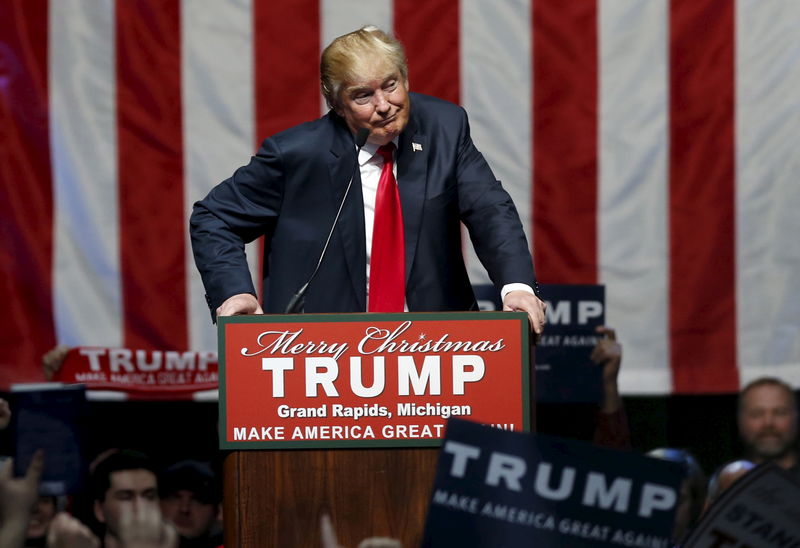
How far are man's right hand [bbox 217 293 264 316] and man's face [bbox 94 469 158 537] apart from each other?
1416 mm

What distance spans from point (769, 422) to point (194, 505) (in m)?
1.55

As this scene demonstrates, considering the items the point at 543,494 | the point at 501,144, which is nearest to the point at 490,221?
the point at 543,494

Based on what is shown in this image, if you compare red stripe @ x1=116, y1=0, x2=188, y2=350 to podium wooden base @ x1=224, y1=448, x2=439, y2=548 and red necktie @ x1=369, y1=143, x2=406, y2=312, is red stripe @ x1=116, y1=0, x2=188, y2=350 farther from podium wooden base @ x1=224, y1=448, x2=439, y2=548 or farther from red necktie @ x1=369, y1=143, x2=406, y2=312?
podium wooden base @ x1=224, y1=448, x2=439, y2=548

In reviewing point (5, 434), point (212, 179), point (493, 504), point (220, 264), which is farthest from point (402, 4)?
point (493, 504)

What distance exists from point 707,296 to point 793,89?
0.69 m

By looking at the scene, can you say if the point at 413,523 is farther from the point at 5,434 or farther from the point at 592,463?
the point at 5,434

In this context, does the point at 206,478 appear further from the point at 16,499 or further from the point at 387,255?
the point at 387,255

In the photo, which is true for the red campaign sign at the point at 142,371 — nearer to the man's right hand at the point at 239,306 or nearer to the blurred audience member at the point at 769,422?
the blurred audience member at the point at 769,422

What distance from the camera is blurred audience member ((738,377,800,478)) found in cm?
353

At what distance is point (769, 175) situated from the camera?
4.15 m

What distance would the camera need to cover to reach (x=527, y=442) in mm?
1721

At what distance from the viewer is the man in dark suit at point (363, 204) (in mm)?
2373

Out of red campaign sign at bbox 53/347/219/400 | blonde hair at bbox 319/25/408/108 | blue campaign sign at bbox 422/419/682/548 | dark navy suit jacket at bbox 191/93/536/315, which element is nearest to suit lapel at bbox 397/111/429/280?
dark navy suit jacket at bbox 191/93/536/315

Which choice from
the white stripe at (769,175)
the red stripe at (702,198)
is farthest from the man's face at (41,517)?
the white stripe at (769,175)
